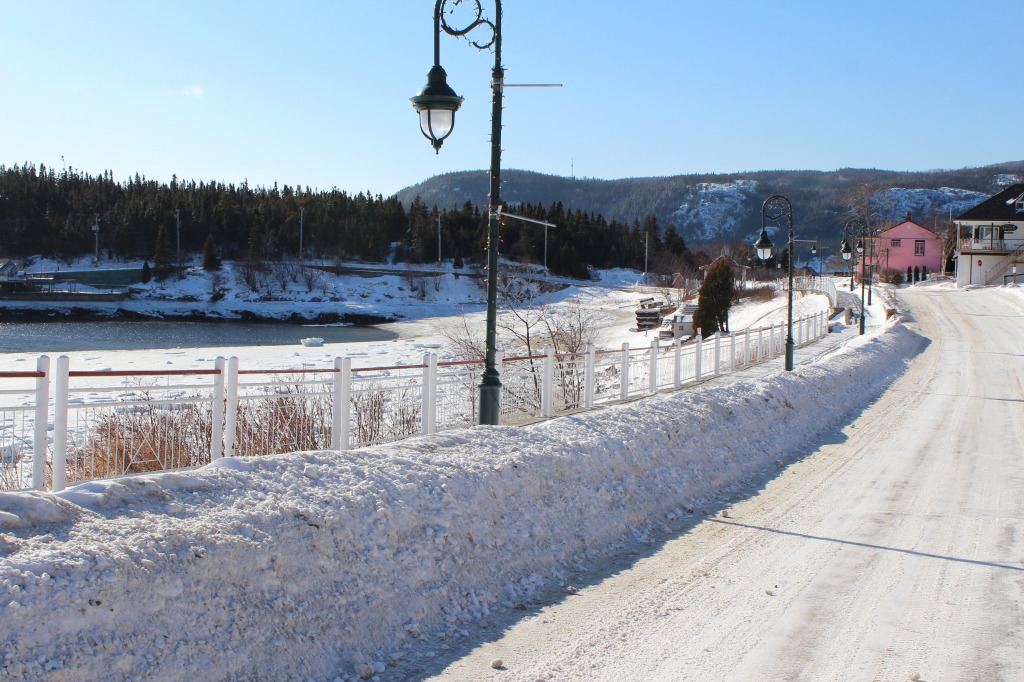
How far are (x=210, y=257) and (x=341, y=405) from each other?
348ft

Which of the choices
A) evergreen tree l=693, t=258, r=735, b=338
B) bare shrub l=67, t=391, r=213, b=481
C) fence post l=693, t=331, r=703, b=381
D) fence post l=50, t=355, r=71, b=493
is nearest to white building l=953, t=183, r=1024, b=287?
evergreen tree l=693, t=258, r=735, b=338

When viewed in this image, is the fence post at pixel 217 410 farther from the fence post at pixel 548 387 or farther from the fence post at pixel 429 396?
the fence post at pixel 548 387

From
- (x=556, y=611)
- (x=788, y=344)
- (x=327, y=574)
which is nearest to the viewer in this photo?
(x=327, y=574)

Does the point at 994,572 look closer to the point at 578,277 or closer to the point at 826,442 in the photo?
the point at 826,442

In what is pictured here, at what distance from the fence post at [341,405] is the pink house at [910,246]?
350 feet

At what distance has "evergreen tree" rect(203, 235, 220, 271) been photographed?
106500 millimetres

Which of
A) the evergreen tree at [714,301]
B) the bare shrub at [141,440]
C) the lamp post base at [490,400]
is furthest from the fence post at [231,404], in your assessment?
the evergreen tree at [714,301]

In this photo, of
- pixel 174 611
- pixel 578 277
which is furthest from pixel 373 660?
pixel 578 277

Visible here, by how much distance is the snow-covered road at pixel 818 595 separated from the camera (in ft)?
15.7

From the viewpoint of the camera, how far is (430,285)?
10631 cm

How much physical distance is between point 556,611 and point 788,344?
17.7m

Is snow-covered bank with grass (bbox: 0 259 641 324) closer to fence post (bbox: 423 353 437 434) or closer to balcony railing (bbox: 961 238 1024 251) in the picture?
balcony railing (bbox: 961 238 1024 251)

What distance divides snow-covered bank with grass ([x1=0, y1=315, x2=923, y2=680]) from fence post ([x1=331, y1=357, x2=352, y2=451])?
1042mm

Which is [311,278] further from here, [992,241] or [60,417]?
[60,417]
